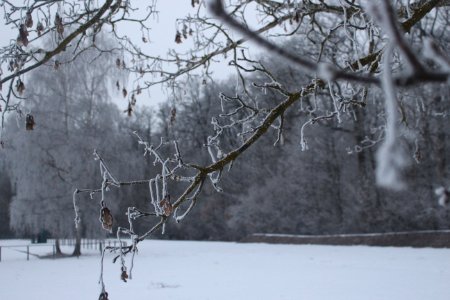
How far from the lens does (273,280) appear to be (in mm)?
9453

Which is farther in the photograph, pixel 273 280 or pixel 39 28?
pixel 273 280

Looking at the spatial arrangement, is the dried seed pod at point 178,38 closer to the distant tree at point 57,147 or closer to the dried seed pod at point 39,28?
the dried seed pod at point 39,28

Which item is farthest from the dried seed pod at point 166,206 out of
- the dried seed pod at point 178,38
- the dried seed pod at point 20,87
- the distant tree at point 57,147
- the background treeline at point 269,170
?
the distant tree at point 57,147

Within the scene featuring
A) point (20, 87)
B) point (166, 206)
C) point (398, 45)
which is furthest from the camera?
point (20, 87)

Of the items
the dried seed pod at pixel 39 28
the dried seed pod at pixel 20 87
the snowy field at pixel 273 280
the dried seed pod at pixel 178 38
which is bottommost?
the snowy field at pixel 273 280

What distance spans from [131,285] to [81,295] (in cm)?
112

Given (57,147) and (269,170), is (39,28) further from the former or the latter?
(269,170)

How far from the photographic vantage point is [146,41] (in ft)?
13.9

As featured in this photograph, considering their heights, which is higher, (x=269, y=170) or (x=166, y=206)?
(x=269, y=170)

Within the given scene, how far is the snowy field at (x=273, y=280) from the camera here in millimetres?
7707

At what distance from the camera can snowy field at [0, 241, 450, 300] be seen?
25.3 feet

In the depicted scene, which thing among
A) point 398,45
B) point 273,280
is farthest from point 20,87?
point 273,280

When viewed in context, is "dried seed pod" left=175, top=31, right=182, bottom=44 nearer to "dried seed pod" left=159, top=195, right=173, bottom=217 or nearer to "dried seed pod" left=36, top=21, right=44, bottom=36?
"dried seed pod" left=36, top=21, right=44, bottom=36

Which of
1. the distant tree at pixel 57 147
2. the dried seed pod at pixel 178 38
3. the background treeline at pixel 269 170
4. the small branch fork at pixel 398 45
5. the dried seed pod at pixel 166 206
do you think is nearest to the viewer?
the small branch fork at pixel 398 45
